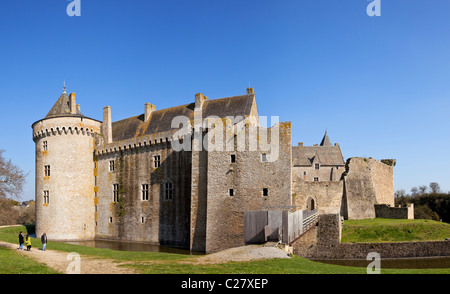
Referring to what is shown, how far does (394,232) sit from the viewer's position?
91.2 ft

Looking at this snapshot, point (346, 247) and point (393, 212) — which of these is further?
point (393, 212)

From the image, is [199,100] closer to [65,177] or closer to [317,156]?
[65,177]

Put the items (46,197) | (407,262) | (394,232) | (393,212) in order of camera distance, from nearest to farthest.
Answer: (407,262)
(394,232)
(393,212)
(46,197)

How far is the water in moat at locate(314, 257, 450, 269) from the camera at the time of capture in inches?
885

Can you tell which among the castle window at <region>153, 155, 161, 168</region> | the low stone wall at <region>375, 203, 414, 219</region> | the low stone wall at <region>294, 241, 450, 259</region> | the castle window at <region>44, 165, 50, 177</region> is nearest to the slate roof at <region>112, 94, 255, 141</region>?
the castle window at <region>153, 155, 161, 168</region>

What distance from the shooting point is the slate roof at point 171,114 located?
32844 millimetres

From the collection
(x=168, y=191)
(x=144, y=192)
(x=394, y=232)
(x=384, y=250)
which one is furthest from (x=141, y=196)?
(x=394, y=232)

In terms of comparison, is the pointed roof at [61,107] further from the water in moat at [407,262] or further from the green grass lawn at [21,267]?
the water in moat at [407,262]

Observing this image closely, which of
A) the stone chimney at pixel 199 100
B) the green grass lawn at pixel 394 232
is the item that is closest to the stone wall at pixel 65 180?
the stone chimney at pixel 199 100

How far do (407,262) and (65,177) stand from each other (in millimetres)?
→ 30850

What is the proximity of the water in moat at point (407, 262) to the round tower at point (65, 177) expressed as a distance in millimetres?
24611

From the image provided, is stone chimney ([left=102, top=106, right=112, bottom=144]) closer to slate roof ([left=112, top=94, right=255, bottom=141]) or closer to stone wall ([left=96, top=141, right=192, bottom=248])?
slate roof ([left=112, top=94, right=255, bottom=141])
